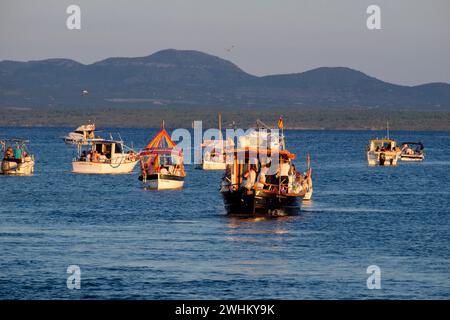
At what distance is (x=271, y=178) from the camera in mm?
60625

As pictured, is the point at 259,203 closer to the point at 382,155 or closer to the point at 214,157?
the point at 214,157

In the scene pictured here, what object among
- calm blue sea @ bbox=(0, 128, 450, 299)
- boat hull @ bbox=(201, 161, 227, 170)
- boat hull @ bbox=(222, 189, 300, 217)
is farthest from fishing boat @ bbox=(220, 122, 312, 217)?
boat hull @ bbox=(201, 161, 227, 170)

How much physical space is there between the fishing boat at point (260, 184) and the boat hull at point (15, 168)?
1692 inches

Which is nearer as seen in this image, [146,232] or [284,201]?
[146,232]

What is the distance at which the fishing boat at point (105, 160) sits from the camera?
4134 inches

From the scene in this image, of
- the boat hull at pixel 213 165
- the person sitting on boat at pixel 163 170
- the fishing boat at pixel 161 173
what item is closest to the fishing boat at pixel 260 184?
the fishing boat at pixel 161 173

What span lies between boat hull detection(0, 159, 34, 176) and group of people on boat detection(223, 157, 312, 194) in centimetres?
4302

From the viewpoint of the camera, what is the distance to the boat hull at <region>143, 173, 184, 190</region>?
84.5m

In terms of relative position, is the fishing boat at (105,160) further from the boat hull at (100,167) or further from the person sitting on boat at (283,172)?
the person sitting on boat at (283,172)

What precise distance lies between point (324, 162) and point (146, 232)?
Answer: 3628 inches

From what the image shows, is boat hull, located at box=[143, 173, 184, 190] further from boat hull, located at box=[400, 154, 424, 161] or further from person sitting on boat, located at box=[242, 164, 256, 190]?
boat hull, located at box=[400, 154, 424, 161]
